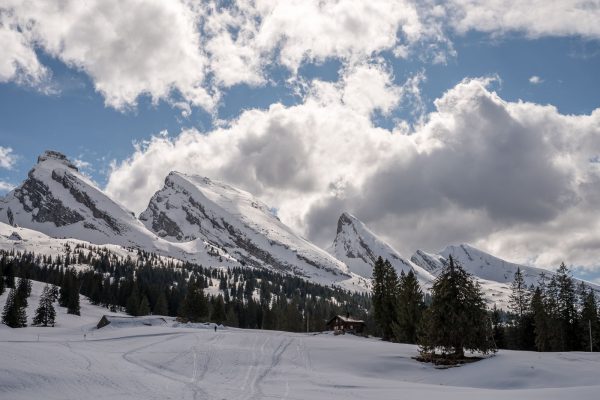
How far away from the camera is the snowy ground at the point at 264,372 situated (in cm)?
2380

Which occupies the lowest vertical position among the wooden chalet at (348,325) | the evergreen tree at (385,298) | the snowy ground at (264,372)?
the snowy ground at (264,372)

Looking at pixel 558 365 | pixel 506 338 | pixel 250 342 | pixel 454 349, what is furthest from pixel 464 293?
pixel 506 338

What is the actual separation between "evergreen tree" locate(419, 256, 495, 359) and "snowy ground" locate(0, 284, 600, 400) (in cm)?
296

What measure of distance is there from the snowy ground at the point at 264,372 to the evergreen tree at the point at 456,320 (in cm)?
296

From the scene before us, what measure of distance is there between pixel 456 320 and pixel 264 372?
2007cm

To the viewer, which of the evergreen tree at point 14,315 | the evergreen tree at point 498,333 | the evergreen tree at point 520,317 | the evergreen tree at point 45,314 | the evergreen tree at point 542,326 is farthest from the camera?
the evergreen tree at point 45,314

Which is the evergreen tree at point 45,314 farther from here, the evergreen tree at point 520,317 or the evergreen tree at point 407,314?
the evergreen tree at point 520,317

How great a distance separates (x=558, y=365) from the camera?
38531 millimetres

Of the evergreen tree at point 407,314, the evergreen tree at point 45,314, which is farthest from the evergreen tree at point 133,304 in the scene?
the evergreen tree at point 407,314

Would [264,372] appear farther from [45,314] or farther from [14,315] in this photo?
[45,314]

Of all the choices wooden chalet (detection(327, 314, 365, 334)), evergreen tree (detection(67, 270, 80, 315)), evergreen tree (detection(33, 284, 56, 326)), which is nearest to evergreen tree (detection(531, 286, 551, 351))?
wooden chalet (detection(327, 314, 365, 334))

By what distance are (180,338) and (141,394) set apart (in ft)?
114

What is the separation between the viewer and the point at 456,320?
1838 inches

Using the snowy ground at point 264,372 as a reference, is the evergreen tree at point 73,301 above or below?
above
